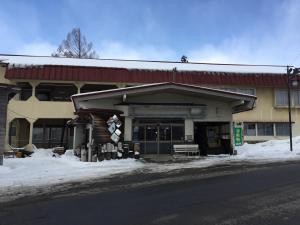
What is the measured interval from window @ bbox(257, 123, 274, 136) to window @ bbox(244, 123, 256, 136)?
421mm

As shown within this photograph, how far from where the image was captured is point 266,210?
7.49m

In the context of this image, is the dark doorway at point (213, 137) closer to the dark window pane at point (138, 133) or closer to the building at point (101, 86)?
the building at point (101, 86)

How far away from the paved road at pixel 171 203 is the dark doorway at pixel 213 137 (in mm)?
12513

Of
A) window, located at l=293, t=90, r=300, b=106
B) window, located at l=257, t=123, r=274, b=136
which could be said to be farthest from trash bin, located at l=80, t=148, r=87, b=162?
window, located at l=293, t=90, r=300, b=106

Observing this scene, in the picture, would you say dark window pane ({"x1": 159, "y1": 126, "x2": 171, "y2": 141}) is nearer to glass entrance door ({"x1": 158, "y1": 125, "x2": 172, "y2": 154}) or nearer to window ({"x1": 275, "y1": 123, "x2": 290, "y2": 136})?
glass entrance door ({"x1": 158, "y1": 125, "x2": 172, "y2": 154})

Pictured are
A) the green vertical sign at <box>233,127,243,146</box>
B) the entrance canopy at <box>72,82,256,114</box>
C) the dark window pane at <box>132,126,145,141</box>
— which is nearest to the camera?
A: the entrance canopy at <box>72,82,256,114</box>

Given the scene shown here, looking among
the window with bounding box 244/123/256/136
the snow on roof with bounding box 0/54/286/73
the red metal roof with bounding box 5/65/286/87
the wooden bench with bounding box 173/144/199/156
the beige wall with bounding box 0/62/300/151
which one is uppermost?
the snow on roof with bounding box 0/54/286/73

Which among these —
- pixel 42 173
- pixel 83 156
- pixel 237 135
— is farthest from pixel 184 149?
pixel 42 173

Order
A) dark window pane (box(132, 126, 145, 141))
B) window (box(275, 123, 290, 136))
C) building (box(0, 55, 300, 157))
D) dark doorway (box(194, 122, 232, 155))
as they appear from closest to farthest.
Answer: dark window pane (box(132, 126, 145, 141))
dark doorway (box(194, 122, 232, 155))
building (box(0, 55, 300, 157))
window (box(275, 123, 290, 136))

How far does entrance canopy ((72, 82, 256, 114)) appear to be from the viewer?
21516 mm

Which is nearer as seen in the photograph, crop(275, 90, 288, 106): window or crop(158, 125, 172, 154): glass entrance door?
crop(158, 125, 172, 154): glass entrance door

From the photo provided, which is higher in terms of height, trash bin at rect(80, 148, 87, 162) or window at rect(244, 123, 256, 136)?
window at rect(244, 123, 256, 136)

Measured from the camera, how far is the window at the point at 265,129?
30.8 metres

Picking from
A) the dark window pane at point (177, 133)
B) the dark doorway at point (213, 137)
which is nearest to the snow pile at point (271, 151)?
the dark doorway at point (213, 137)
